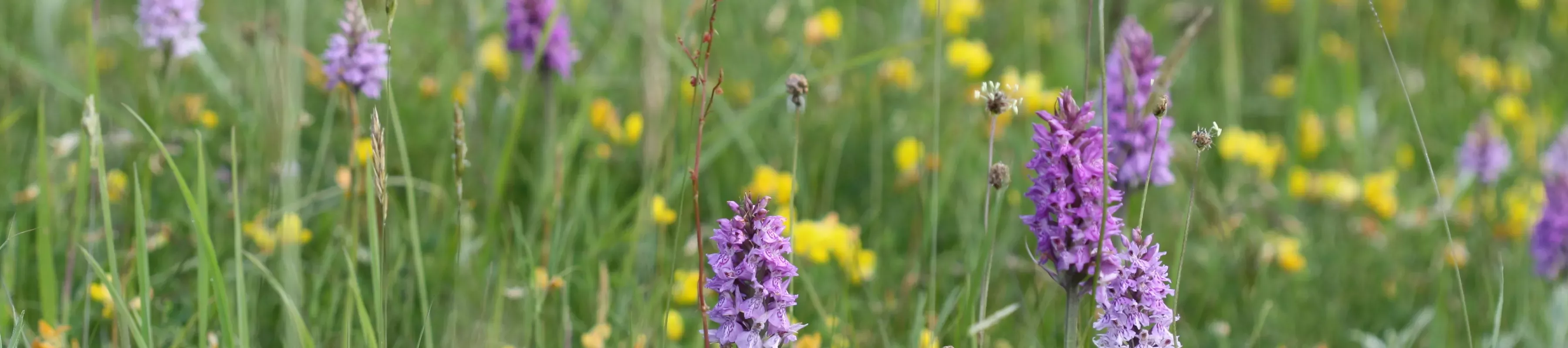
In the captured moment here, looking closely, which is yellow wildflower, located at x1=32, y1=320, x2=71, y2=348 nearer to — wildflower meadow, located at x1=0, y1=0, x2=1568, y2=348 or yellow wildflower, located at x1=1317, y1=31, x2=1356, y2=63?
wildflower meadow, located at x1=0, y1=0, x2=1568, y2=348

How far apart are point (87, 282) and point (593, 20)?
250 centimetres

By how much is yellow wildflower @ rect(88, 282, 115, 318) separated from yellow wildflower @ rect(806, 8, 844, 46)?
2046 millimetres

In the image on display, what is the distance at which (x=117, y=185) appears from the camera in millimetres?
2670

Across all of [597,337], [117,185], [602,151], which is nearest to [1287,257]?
[602,151]

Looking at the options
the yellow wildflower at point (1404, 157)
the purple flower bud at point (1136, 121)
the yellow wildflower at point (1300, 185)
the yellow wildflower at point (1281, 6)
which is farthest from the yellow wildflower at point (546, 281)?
the yellow wildflower at point (1281, 6)

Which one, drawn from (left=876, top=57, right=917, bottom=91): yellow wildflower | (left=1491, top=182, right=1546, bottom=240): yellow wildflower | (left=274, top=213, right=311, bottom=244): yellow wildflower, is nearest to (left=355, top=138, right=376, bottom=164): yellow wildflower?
(left=274, top=213, right=311, bottom=244): yellow wildflower

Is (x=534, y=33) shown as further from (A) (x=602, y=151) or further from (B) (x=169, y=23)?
(B) (x=169, y=23)

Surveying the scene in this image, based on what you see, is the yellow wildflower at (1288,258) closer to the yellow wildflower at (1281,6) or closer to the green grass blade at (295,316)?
the green grass blade at (295,316)

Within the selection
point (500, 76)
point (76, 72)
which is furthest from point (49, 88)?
point (500, 76)

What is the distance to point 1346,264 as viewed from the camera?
324 cm

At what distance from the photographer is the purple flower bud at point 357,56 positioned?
6.37 feet

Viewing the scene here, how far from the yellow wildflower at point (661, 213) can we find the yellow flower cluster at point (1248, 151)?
1868mm

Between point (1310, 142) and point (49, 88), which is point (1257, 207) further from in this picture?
point (49, 88)

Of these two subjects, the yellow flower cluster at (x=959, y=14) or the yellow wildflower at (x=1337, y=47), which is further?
the yellow wildflower at (x=1337, y=47)
